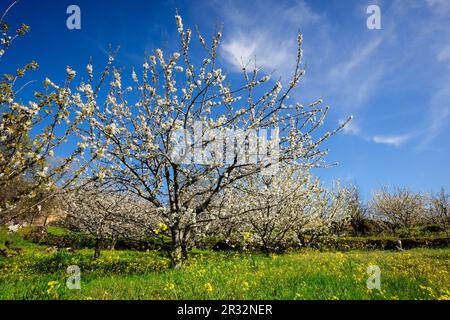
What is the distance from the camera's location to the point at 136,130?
338 inches

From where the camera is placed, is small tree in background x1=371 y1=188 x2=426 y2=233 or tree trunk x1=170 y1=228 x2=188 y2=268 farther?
small tree in background x1=371 y1=188 x2=426 y2=233

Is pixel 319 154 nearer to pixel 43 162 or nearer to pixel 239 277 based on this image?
pixel 239 277

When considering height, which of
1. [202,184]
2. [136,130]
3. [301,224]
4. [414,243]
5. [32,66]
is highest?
[32,66]

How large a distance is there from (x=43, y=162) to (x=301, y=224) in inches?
591

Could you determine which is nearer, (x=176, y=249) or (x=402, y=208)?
(x=176, y=249)

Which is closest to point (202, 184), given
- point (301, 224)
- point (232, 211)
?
point (232, 211)

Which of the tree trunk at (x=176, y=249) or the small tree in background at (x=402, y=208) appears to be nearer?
the tree trunk at (x=176, y=249)

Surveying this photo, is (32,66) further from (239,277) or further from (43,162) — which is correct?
(239,277)

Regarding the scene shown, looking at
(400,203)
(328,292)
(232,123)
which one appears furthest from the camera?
(400,203)

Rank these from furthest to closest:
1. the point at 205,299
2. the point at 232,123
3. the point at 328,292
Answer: the point at 232,123
the point at 328,292
the point at 205,299

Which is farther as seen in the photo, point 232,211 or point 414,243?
point 414,243

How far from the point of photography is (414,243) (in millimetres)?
21328

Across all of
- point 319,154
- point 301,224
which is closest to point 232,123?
point 319,154

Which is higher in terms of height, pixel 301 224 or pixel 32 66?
pixel 32 66
